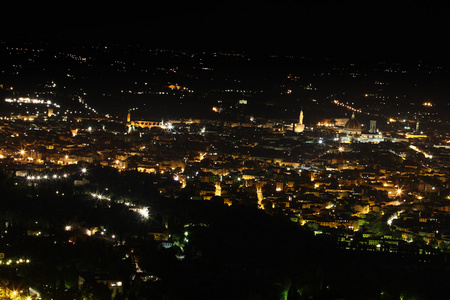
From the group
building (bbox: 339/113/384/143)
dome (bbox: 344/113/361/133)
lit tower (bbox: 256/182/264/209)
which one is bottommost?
lit tower (bbox: 256/182/264/209)

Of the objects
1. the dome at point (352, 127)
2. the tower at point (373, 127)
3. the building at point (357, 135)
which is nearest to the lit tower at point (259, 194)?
the building at point (357, 135)

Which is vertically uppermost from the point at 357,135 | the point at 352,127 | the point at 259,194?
the point at 352,127

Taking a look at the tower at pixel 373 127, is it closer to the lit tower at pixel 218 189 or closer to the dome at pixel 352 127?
the dome at pixel 352 127

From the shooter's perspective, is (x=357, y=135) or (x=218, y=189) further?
(x=357, y=135)

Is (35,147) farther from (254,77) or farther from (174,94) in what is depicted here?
(254,77)

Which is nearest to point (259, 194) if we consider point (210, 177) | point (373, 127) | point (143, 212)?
point (210, 177)

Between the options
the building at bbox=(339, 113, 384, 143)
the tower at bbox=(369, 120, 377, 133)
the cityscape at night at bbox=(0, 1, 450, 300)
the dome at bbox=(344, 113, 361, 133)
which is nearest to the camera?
the cityscape at night at bbox=(0, 1, 450, 300)

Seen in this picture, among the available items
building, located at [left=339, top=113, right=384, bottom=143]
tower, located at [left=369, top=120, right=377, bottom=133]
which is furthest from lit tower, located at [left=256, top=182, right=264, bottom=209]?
tower, located at [left=369, top=120, right=377, bottom=133]

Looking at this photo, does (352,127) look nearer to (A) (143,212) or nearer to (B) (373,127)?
(B) (373,127)

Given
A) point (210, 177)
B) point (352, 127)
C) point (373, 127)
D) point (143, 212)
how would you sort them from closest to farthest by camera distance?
point (143, 212) → point (210, 177) → point (352, 127) → point (373, 127)

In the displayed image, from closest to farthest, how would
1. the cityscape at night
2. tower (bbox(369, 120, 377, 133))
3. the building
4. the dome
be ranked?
the cityscape at night → the building → the dome → tower (bbox(369, 120, 377, 133))

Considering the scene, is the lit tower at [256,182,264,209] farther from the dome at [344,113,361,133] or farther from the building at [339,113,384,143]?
the dome at [344,113,361,133]

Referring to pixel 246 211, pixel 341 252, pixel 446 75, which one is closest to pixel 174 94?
pixel 446 75
